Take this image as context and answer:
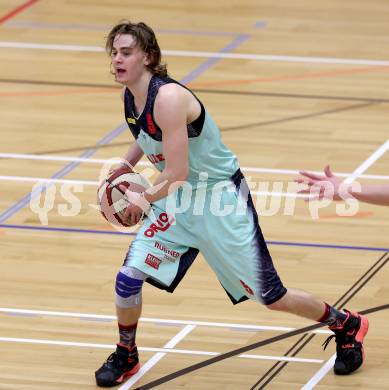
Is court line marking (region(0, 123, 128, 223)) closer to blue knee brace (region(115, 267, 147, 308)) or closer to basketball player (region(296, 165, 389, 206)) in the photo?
blue knee brace (region(115, 267, 147, 308))

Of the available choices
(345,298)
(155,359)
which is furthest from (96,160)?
(155,359)

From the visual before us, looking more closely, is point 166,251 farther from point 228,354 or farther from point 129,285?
point 228,354

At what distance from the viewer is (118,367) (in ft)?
27.8

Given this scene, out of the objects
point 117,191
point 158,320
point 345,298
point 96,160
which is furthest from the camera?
point 96,160

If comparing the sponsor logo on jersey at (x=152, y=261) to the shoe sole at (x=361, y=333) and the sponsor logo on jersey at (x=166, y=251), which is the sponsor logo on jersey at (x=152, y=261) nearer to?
the sponsor logo on jersey at (x=166, y=251)

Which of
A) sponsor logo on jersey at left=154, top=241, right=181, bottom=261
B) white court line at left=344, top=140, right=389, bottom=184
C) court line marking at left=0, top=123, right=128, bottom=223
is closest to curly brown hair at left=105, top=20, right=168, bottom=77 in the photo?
sponsor logo on jersey at left=154, top=241, right=181, bottom=261

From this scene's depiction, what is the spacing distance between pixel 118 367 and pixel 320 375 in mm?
1247

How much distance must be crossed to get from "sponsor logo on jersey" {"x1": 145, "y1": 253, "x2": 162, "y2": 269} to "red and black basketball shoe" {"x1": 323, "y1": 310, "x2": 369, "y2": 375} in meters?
1.19

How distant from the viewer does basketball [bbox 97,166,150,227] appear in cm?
826

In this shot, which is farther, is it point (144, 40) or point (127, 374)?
point (127, 374)

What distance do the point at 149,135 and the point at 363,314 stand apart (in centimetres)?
229

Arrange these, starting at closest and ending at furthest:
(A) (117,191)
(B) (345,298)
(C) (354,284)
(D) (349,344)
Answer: (A) (117,191), (D) (349,344), (B) (345,298), (C) (354,284)

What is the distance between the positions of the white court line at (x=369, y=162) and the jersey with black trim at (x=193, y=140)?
4.13m

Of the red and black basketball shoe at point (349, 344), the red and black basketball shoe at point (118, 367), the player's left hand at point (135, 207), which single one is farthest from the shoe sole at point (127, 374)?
the red and black basketball shoe at point (349, 344)
